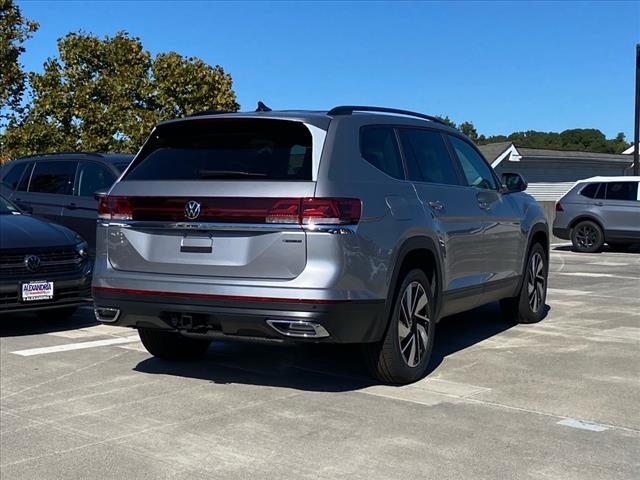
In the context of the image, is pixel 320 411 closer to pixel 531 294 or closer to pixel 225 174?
pixel 225 174

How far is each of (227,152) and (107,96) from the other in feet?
81.9

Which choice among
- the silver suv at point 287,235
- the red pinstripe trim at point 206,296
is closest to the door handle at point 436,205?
the silver suv at point 287,235

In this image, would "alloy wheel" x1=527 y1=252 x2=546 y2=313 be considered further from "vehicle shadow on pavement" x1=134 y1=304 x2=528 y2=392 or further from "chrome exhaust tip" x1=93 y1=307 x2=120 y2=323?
"chrome exhaust tip" x1=93 y1=307 x2=120 y2=323

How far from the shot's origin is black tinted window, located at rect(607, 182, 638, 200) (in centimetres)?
1870

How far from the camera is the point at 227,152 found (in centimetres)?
550

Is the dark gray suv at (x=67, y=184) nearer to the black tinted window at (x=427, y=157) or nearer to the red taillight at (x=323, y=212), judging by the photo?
the black tinted window at (x=427, y=157)

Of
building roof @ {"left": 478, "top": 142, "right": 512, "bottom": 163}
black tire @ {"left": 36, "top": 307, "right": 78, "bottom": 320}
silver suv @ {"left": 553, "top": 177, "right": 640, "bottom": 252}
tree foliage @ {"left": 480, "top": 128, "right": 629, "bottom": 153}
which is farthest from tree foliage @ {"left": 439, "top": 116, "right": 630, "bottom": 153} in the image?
black tire @ {"left": 36, "top": 307, "right": 78, "bottom": 320}

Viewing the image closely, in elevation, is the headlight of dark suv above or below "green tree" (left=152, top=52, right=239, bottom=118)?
below

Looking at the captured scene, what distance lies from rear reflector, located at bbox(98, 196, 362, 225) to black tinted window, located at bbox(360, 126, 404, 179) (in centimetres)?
62

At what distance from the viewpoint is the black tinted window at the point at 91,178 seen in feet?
35.8

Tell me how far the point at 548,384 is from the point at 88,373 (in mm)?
3422

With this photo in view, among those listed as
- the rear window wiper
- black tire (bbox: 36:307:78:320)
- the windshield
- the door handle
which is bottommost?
black tire (bbox: 36:307:78:320)

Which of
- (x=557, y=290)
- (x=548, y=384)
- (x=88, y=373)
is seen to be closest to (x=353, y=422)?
(x=548, y=384)

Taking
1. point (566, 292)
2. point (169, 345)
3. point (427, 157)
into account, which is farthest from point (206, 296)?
point (566, 292)
